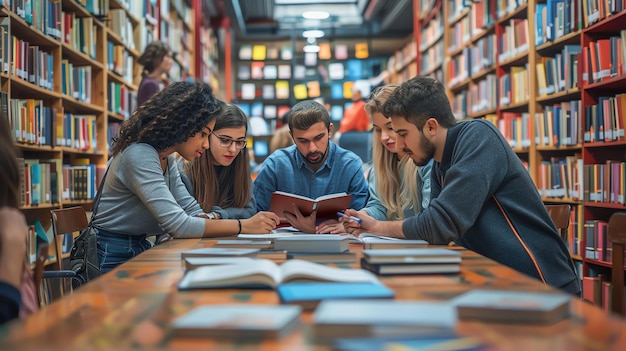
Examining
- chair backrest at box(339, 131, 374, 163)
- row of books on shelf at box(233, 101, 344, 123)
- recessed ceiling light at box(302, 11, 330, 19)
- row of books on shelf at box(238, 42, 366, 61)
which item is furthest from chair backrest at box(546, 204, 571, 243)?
row of books on shelf at box(238, 42, 366, 61)

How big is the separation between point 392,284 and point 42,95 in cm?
353

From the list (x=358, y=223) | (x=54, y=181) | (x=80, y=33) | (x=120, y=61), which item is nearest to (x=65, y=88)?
(x=80, y=33)

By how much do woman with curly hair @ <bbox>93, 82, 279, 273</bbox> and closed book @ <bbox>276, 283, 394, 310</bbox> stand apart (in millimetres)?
1149

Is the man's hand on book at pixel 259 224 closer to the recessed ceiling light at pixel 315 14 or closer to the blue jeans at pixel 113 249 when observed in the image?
the blue jeans at pixel 113 249

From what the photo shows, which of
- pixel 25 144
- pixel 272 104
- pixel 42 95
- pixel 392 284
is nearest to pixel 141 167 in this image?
pixel 392 284

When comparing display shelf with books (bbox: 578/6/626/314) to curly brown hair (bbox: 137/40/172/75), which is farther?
curly brown hair (bbox: 137/40/172/75)

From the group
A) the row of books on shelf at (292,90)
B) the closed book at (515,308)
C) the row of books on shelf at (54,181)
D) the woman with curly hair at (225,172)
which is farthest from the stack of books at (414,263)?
the row of books on shelf at (292,90)

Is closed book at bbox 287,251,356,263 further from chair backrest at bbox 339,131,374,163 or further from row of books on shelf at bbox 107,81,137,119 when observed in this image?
chair backrest at bbox 339,131,374,163

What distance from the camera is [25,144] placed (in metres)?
3.77

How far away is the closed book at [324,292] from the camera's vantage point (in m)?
1.05

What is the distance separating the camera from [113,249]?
7.85 feet

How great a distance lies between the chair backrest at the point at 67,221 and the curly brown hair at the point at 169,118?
0.26 metres

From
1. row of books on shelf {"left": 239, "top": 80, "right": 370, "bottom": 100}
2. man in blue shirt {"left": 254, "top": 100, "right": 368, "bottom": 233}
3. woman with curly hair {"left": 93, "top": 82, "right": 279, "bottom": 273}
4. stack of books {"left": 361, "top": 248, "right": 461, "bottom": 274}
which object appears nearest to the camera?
stack of books {"left": 361, "top": 248, "right": 461, "bottom": 274}

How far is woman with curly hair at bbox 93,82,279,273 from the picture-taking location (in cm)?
229
